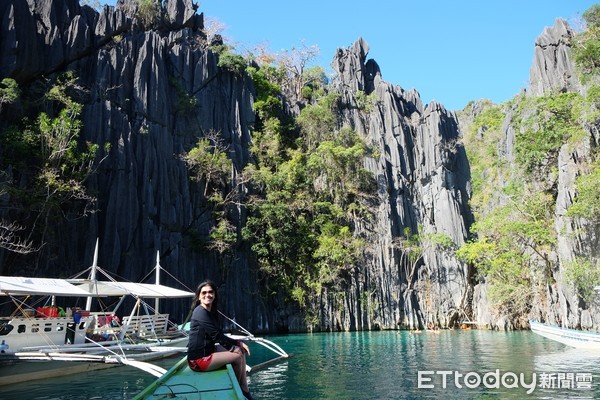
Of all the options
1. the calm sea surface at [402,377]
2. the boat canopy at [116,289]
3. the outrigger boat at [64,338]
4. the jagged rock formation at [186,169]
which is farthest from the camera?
the jagged rock formation at [186,169]

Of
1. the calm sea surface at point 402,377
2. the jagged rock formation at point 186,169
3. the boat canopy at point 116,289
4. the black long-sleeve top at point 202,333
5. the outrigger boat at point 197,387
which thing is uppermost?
the jagged rock formation at point 186,169

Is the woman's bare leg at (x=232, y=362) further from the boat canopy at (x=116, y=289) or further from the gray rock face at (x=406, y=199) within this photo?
the gray rock face at (x=406, y=199)

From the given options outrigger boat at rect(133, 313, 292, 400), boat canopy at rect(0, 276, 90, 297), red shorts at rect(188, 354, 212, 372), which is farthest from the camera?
boat canopy at rect(0, 276, 90, 297)

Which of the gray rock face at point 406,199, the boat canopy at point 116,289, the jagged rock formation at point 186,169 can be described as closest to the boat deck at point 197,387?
the boat canopy at point 116,289

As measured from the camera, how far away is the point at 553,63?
3916cm

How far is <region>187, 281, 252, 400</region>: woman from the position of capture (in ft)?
18.1

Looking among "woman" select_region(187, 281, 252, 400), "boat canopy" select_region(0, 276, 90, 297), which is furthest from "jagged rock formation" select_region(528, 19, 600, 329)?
"woman" select_region(187, 281, 252, 400)

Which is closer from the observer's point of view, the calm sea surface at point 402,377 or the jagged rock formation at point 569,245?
the calm sea surface at point 402,377

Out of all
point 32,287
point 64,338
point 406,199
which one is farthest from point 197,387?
point 406,199

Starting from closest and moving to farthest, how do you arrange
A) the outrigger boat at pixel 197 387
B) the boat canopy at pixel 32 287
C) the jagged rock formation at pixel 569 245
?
the outrigger boat at pixel 197 387 < the boat canopy at pixel 32 287 < the jagged rock formation at pixel 569 245

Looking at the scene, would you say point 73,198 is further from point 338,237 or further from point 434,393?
point 434,393

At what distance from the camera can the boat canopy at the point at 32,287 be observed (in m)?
12.3

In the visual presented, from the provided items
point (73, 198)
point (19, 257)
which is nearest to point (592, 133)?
point (73, 198)

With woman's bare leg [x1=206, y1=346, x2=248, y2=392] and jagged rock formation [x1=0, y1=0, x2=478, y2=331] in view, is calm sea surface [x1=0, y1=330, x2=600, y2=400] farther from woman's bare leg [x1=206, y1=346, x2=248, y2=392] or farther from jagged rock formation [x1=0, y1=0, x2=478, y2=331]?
jagged rock formation [x1=0, y1=0, x2=478, y2=331]
